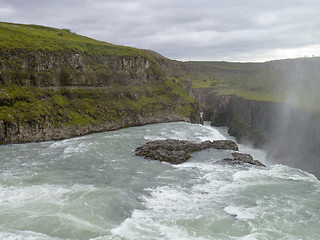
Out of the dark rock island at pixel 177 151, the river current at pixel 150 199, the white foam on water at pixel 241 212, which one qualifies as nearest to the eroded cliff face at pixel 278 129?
the dark rock island at pixel 177 151

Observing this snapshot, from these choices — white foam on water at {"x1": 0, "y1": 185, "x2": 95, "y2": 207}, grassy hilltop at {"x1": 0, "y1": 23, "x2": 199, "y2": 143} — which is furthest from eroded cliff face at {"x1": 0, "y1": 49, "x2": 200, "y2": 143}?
white foam on water at {"x1": 0, "y1": 185, "x2": 95, "y2": 207}

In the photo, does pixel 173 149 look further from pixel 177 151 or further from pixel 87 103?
pixel 87 103

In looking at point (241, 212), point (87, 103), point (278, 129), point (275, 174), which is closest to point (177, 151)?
point (275, 174)

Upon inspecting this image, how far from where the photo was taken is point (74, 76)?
68438 mm

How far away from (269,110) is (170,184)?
4607 cm

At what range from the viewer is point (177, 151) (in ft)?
130

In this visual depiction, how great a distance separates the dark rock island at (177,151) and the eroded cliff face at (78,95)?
70.2 ft

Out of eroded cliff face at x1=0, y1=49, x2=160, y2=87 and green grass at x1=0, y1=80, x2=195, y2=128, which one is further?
eroded cliff face at x1=0, y1=49, x2=160, y2=87

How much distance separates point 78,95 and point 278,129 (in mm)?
42704

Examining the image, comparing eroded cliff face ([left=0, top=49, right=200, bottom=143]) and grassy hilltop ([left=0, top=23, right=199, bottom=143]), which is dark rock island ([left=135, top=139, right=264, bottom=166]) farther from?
grassy hilltop ([left=0, top=23, right=199, bottom=143])

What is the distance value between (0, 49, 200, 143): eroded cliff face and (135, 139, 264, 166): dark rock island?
21.4 m

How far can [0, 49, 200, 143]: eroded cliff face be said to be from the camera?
52312 mm

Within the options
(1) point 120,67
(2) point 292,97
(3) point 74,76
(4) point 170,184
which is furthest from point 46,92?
(2) point 292,97

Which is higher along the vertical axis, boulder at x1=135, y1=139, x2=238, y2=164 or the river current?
boulder at x1=135, y1=139, x2=238, y2=164
